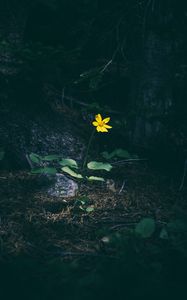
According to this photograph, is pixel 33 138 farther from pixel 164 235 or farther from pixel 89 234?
pixel 164 235

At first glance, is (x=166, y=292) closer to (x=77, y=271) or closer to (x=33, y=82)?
(x=77, y=271)

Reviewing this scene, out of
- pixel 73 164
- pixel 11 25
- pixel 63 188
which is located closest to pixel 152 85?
pixel 73 164

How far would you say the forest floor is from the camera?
2260 mm

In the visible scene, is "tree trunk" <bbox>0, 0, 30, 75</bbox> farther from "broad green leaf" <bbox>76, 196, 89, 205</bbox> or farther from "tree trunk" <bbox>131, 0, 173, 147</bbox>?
"broad green leaf" <bbox>76, 196, 89, 205</bbox>

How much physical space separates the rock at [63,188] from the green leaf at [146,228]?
108 cm

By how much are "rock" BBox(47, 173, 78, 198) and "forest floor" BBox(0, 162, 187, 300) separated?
0.28 feet

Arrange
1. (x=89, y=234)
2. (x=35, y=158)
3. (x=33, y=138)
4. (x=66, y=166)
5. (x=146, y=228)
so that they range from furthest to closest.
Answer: (x=33, y=138) → (x=66, y=166) → (x=35, y=158) → (x=89, y=234) → (x=146, y=228)

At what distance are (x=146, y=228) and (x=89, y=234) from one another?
57cm

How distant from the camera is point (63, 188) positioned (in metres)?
3.98

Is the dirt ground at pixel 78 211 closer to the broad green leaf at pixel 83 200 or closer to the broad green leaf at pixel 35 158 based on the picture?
the broad green leaf at pixel 83 200

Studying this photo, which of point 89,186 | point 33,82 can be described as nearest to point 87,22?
point 33,82

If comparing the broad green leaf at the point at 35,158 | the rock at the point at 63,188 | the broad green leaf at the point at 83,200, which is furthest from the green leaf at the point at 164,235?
the broad green leaf at the point at 35,158

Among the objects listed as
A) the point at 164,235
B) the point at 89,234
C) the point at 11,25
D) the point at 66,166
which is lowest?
the point at 89,234

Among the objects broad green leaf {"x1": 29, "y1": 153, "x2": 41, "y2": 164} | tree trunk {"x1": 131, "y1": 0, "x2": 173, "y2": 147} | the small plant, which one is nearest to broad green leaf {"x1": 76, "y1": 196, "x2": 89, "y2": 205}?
the small plant
